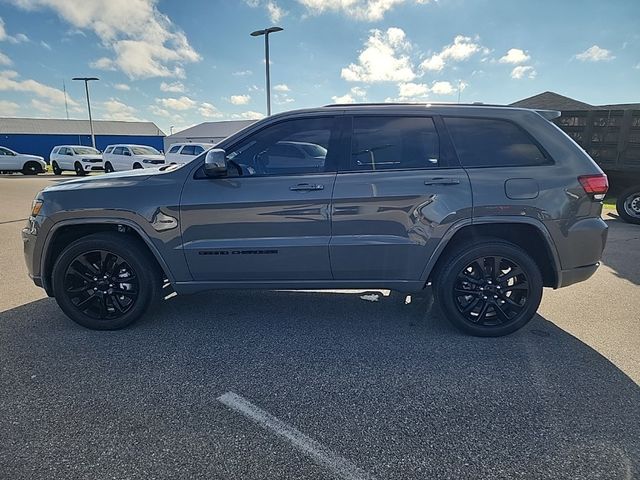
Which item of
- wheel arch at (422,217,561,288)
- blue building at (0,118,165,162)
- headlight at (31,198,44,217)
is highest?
blue building at (0,118,165,162)

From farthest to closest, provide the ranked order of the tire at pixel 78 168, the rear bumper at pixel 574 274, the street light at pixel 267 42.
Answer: the tire at pixel 78 168 → the street light at pixel 267 42 → the rear bumper at pixel 574 274

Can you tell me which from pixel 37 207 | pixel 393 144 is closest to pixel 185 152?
pixel 37 207

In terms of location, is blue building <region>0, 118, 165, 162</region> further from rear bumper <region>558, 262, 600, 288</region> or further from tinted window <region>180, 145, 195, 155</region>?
rear bumper <region>558, 262, 600, 288</region>

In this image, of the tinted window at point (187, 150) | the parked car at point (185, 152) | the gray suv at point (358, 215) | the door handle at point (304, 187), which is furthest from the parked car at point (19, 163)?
the door handle at point (304, 187)

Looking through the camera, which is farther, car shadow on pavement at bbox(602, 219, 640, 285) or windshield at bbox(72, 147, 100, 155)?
windshield at bbox(72, 147, 100, 155)

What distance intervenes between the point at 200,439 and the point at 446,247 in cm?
242

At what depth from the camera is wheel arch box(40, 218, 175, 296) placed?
11.1 feet

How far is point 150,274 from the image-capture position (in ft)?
11.5

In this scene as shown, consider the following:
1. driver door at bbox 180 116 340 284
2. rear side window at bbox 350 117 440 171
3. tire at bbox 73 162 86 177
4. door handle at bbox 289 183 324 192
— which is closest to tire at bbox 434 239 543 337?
rear side window at bbox 350 117 440 171

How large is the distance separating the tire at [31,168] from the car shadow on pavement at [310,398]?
90.1 feet

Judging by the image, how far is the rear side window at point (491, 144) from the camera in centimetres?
332

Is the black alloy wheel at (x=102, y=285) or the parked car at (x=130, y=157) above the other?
the parked car at (x=130, y=157)

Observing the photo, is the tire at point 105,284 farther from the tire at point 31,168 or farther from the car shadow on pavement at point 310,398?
the tire at point 31,168

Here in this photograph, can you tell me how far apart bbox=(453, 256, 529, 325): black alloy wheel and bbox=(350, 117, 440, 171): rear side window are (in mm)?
990
